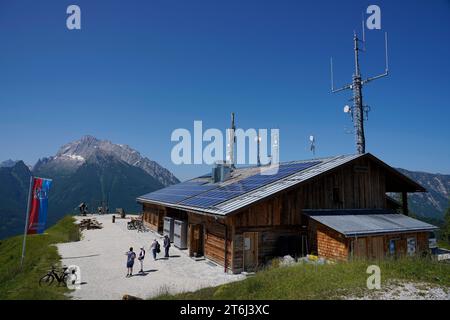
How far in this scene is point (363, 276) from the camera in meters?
12.6

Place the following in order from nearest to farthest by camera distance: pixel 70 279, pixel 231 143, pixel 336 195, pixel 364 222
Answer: pixel 70 279 < pixel 364 222 < pixel 336 195 < pixel 231 143

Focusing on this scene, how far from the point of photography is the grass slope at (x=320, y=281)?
439 inches

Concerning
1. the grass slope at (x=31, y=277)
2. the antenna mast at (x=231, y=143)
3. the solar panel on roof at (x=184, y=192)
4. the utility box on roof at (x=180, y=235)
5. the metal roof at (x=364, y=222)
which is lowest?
the grass slope at (x=31, y=277)

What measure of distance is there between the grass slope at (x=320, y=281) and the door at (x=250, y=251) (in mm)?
4256

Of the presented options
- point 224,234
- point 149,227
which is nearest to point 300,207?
point 224,234

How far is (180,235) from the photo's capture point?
25188mm

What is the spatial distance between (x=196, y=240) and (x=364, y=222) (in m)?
11.6

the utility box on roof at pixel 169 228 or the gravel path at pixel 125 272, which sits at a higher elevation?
the utility box on roof at pixel 169 228

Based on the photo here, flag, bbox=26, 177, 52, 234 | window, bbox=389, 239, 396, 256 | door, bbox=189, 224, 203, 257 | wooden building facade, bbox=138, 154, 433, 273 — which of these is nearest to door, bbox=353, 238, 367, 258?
wooden building facade, bbox=138, 154, 433, 273

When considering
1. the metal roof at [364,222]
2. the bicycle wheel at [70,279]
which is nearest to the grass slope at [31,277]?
the bicycle wheel at [70,279]

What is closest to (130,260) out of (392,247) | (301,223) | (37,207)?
(37,207)

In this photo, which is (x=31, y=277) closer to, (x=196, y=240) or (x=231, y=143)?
(x=196, y=240)

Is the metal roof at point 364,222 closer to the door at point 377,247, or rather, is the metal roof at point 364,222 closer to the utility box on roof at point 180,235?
the door at point 377,247

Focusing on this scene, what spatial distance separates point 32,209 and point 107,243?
386 inches
